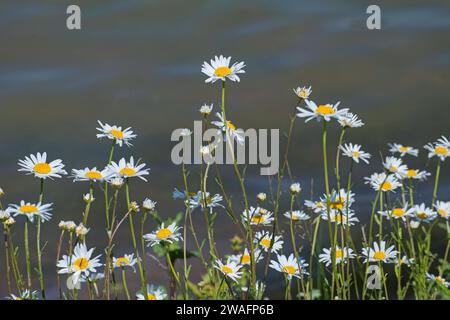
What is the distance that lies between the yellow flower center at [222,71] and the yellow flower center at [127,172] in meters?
0.26

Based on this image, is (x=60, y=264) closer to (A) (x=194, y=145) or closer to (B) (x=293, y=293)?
(A) (x=194, y=145)

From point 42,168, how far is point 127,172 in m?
0.17

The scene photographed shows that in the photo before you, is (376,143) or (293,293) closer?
(293,293)

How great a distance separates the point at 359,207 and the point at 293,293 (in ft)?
1.38

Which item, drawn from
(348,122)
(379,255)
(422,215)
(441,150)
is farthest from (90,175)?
(441,150)

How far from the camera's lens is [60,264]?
4.72ft

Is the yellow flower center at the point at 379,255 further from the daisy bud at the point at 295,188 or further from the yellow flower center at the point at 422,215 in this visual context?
the daisy bud at the point at 295,188

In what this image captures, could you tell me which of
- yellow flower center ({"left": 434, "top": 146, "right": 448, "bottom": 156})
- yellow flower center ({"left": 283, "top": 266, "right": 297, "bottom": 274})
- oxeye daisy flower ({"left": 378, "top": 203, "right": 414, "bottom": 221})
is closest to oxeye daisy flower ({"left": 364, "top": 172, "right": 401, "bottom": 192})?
oxeye daisy flower ({"left": 378, "top": 203, "right": 414, "bottom": 221})

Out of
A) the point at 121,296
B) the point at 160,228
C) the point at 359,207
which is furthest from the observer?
the point at 359,207

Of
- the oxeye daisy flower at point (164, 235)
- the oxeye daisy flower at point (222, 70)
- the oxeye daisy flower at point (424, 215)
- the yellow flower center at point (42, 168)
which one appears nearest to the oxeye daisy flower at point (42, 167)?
the yellow flower center at point (42, 168)

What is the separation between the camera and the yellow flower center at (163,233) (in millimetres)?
1503
